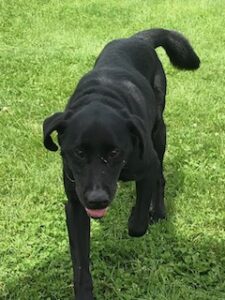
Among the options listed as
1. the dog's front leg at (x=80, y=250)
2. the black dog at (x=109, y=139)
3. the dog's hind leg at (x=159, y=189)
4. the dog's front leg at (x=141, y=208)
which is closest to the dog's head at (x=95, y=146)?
the black dog at (x=109, y=139)

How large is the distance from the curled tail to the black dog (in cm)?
34

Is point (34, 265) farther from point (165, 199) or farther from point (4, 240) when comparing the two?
point (165, 199)

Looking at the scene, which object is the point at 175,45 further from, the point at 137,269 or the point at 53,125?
the point at 53,125

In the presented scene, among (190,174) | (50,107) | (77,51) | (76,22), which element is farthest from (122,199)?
(76,22)

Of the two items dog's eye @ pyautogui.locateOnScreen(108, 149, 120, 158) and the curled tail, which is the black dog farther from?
the curled tail

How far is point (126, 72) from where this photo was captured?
3.94 meters

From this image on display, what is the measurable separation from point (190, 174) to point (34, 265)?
1.63 meters

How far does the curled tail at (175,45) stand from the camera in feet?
15.9

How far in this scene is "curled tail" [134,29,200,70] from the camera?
484 cm

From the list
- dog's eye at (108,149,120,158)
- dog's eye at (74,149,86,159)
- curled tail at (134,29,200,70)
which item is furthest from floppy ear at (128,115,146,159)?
curled tail at (134,29,200,70)

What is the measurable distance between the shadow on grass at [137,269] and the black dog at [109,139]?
0.80 feet

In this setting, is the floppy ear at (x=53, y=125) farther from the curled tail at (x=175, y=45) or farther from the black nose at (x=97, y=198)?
the curled tail at (x=175, y=45)

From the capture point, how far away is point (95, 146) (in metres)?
2.97

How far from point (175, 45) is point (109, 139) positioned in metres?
2.16
